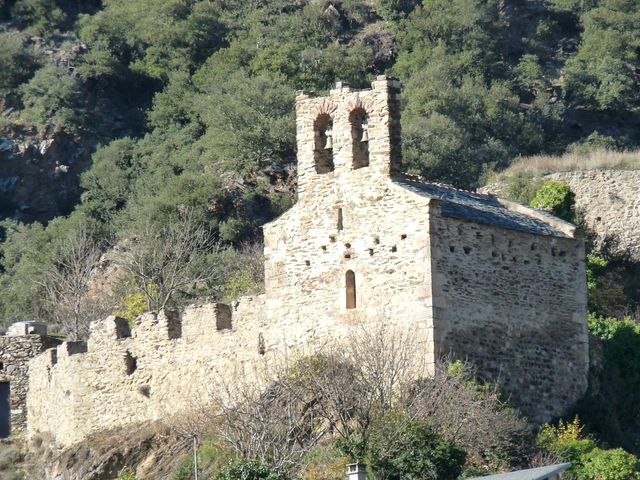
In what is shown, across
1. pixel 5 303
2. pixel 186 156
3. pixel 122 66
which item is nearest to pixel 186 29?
pixel 122 66

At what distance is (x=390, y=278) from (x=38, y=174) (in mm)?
38472

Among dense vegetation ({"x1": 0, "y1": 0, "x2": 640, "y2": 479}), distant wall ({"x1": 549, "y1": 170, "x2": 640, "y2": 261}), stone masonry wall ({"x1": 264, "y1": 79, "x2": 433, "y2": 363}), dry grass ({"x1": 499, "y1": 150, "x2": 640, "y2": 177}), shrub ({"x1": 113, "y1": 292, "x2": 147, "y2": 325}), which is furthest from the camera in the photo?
dense vegetation ({"x1": 0, "y1": 0, "x2": 640, "y2": 479})

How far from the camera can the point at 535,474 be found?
173 feet

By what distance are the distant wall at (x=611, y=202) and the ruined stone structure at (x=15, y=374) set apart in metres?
15.9

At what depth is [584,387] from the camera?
61.8 m

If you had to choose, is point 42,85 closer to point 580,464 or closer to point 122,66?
point 122,66

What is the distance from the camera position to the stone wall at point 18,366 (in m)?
69.6

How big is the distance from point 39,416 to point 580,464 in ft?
52.6

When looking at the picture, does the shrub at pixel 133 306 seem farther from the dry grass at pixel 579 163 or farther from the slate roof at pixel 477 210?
the slate roof at pixel 477 210

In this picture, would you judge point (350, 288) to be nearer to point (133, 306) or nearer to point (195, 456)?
point (195, 456)

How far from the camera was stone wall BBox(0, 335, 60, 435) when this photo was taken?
228ft

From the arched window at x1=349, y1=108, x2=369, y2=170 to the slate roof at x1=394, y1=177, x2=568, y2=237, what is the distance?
1057 mm

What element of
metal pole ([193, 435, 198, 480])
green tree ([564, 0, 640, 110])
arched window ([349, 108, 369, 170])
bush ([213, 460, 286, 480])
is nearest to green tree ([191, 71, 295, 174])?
green tree ([564, 0, 640, 110])

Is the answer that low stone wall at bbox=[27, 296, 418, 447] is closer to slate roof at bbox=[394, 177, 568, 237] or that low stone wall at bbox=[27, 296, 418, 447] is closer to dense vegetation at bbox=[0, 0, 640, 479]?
slate roof at bbox=[394, 177, 568, 237]
